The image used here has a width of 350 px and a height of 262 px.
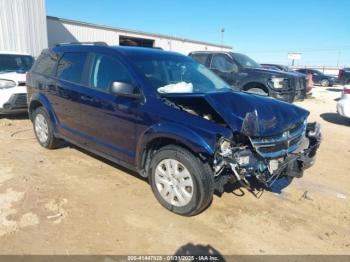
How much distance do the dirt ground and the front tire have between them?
0.53 ft

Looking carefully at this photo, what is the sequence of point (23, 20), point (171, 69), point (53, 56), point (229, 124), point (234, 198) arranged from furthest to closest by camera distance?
point (23, 20), point (53, 56), point (171, 69), point (234, 198), point (229, 124)

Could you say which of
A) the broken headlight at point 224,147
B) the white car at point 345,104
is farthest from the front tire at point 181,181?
the white car at point 345,104

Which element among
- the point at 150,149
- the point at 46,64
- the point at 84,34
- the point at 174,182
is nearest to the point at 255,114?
the point at 174,182

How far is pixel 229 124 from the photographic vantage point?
11.0 ft

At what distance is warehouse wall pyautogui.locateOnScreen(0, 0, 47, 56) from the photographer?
46.5 ft

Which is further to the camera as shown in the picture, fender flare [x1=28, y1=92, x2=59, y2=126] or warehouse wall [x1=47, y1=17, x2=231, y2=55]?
warehouse wall [x1=47, y1=17, x2=231, y2=55]

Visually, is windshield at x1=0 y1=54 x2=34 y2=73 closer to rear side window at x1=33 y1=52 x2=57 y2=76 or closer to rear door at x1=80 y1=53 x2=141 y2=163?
rear side window at x1=33 y1=52 x2=57 y2=76

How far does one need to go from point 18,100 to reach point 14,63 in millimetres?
1920

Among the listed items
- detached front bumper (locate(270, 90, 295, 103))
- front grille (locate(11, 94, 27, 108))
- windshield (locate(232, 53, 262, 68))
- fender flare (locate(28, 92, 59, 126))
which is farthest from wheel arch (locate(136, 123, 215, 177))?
windshield (locate(232, 53, 262, 68))

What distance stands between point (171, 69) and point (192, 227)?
7.10 feet

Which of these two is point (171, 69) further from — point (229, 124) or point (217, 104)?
point (229, 124)

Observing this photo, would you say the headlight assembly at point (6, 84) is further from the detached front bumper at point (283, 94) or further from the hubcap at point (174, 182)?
the detached front bumper at point (283, 94)

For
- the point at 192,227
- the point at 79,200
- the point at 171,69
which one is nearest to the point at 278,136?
the point at 192,227

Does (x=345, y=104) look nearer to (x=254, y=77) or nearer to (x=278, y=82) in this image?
(x=278, y=82)
